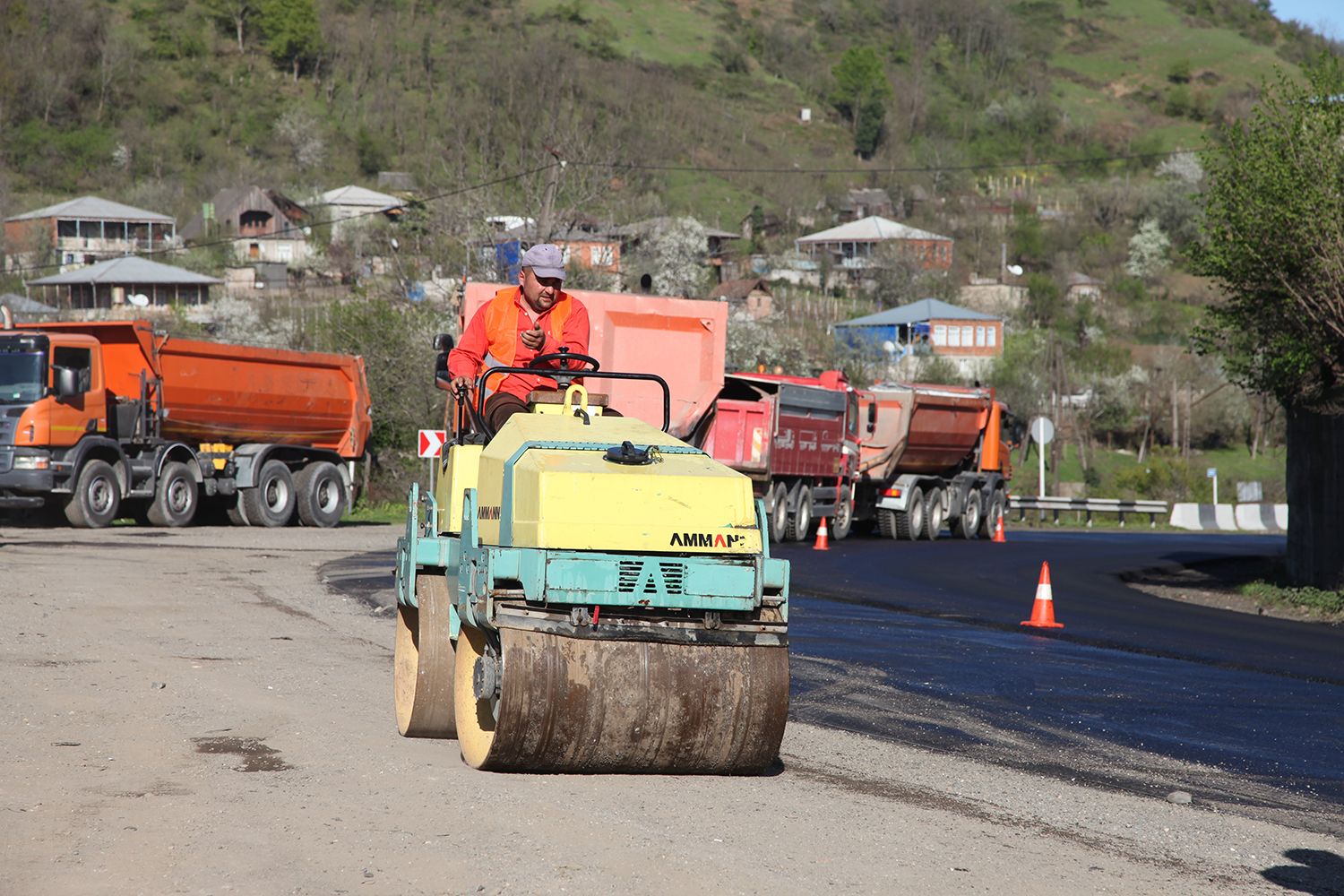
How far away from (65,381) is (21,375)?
2.34 feet

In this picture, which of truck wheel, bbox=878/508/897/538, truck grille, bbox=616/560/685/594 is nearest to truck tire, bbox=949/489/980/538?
truck wheel, bbox=878/508/897/538

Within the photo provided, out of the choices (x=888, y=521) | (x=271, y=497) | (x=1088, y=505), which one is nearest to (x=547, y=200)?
(x=888, y=521)

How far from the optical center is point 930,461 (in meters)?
30.4

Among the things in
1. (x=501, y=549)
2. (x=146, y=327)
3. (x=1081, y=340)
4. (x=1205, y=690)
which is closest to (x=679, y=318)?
(x=1205, y=690)

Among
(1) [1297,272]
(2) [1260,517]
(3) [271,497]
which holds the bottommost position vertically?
(2) [1260,517]

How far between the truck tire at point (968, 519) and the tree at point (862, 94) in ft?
446

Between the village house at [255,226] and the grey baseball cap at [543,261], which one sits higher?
the village house at [255,226]

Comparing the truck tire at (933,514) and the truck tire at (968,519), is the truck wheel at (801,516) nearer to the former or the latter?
the truck tire at (933,514)

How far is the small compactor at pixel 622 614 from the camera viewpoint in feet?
19.1

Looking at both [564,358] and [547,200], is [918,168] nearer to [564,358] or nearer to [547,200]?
Result: [547,200]

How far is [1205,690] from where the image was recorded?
1030 centimetres

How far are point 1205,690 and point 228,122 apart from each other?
135 meters

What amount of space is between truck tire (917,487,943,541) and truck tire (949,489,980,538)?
80 centimetres

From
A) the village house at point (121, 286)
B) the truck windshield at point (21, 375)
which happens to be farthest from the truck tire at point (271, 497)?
the village house at point (121, 286)
